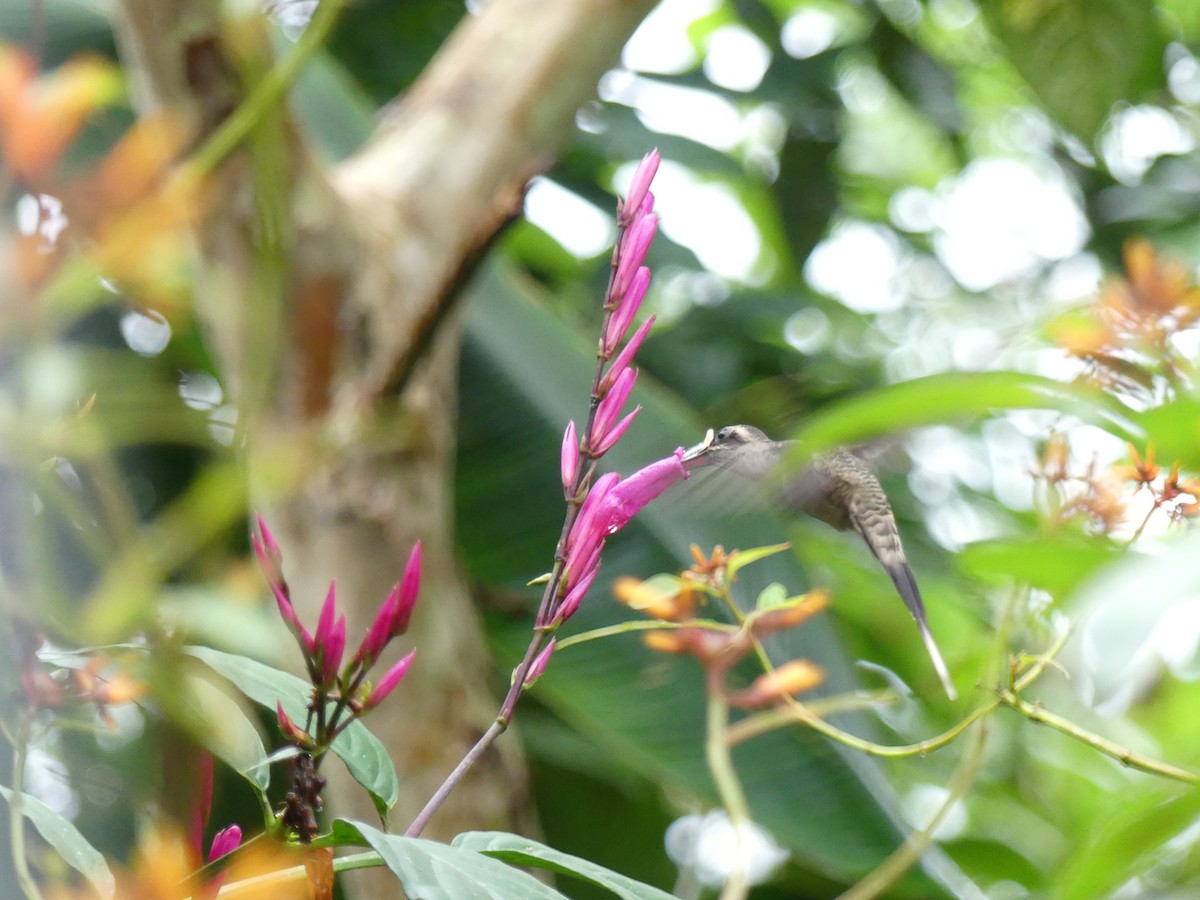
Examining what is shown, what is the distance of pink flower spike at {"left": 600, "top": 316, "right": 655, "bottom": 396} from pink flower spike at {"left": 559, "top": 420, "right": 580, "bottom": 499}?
34 millimetres

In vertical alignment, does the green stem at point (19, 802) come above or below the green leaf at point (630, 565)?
above

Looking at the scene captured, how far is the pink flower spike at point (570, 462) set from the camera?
1.74ft

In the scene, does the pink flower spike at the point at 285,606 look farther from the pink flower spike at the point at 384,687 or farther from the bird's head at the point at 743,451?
the bird's head at the point at 743,451

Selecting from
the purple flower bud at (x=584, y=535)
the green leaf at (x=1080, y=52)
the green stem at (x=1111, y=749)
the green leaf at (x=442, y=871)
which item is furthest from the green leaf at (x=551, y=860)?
the green leaf at (x=1080, y=52)

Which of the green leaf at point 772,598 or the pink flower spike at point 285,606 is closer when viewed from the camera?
the pink flower spike at point 285,606

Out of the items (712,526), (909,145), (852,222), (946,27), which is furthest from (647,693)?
(909,145)

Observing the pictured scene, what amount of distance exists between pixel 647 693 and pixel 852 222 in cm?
166

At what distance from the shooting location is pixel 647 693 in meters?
1.33

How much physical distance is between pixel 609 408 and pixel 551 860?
18 cm

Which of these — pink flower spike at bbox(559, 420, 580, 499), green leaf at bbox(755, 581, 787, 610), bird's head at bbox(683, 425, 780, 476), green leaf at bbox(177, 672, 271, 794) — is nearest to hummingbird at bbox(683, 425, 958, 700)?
bird's head at bbox(683, 425, 780, 476)

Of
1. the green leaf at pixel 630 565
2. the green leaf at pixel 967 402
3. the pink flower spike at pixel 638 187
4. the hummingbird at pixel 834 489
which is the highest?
the pink flower spike at pixel 638 187

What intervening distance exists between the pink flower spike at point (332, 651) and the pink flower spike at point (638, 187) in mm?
202

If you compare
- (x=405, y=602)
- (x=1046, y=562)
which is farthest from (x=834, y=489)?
(x=405, y=602)

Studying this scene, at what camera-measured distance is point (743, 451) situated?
0.92 m
